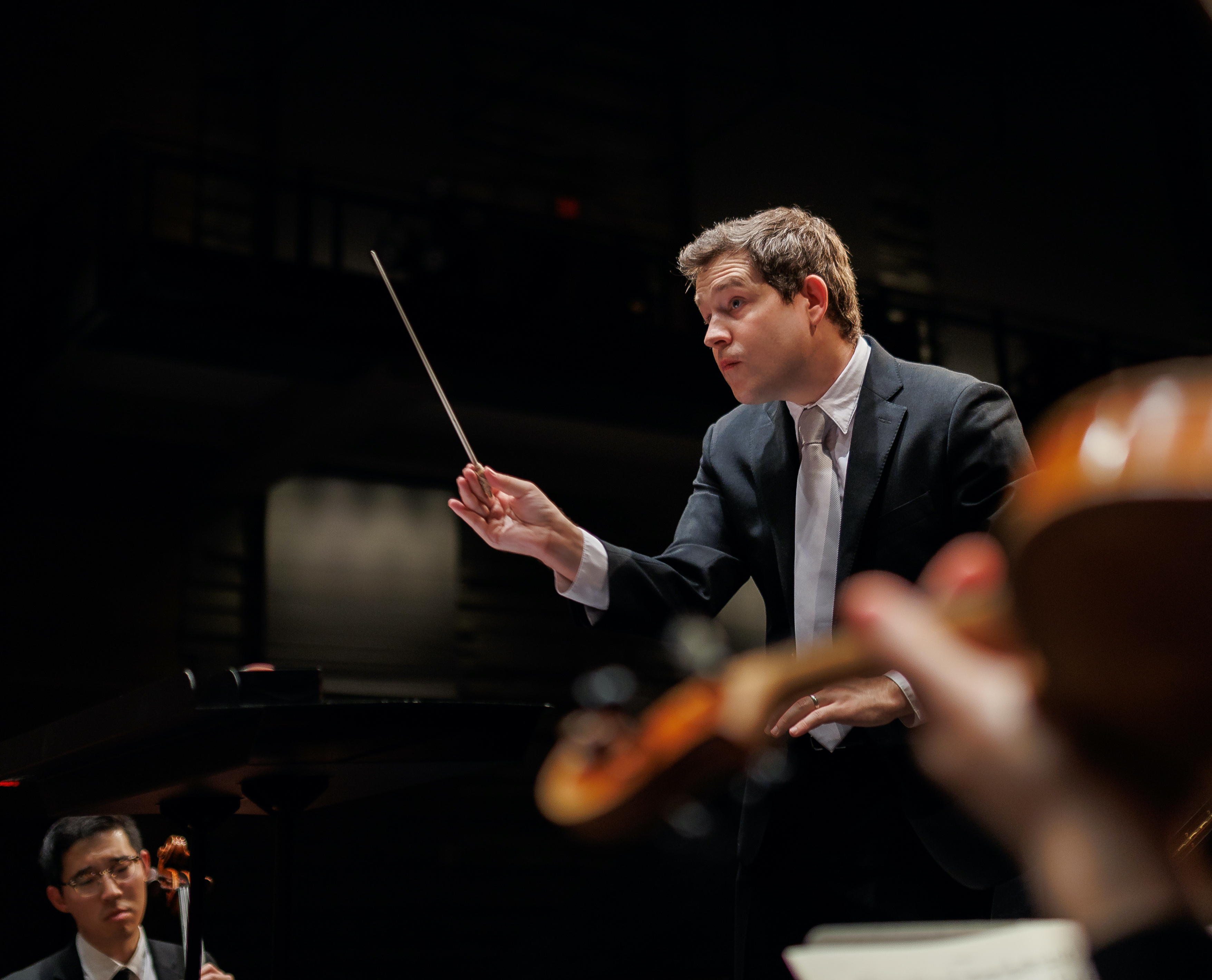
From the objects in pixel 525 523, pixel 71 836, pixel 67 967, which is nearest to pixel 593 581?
pixel 525 523

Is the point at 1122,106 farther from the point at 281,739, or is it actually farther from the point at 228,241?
the point at 281,739

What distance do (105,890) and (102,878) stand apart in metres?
0.03

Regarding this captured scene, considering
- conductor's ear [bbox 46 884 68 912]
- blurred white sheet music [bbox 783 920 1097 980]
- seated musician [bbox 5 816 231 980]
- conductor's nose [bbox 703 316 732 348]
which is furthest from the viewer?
conductor's ear [bbox 46 884 68 912]

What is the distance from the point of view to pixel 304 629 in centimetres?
582

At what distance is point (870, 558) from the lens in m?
1.39

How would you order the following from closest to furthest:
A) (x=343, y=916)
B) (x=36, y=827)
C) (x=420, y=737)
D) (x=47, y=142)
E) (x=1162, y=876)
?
(x=1162, y=876) → (x=420, y=737) → (x=36, y=827) → (x=343, y=916) → (x=47, y=142)

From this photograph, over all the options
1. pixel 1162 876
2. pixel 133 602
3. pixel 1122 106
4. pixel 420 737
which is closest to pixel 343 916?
pixel 133 602

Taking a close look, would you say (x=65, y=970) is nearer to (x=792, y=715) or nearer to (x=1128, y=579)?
(x=792, y=715)

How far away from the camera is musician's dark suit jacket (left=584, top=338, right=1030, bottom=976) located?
131cm

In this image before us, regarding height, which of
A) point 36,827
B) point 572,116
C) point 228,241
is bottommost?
point 36,827

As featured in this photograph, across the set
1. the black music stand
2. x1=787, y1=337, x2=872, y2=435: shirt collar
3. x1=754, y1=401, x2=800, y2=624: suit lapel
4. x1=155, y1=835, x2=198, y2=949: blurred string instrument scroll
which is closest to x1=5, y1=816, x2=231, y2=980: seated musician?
x1=155, y1=835, x2=198, y2=949: blurred string instrument scroll

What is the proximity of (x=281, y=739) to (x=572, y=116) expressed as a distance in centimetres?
653

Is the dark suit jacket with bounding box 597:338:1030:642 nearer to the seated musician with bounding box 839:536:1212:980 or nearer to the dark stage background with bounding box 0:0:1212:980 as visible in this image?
the seated musician with bounding box 839:536:1212:980

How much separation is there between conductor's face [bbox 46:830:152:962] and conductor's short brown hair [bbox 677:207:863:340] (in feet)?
6.70
